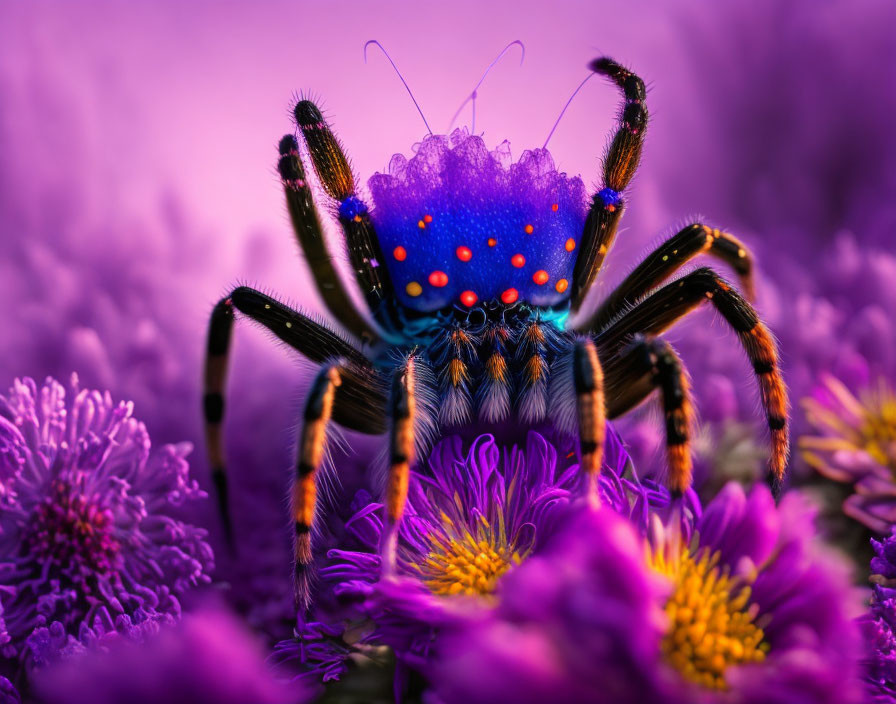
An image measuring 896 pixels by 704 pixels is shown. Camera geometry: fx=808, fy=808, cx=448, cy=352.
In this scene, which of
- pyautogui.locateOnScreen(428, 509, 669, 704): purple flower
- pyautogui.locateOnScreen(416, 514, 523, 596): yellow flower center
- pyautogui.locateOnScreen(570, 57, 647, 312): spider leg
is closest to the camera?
pyautogui.locateOnScreen(428, 509, 669, 704): purple flower

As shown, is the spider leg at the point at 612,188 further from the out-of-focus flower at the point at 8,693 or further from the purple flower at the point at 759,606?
the out-of-focus flower at the point at 8,693

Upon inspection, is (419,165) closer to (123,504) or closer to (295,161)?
(295,161)

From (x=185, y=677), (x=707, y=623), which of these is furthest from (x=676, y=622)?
(x=185, y=677)

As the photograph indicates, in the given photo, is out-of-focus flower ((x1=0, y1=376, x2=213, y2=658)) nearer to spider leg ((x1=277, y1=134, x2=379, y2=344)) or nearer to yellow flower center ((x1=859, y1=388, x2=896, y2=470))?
spider leg ((x1=277, y1=134, x2=379, y2=344))

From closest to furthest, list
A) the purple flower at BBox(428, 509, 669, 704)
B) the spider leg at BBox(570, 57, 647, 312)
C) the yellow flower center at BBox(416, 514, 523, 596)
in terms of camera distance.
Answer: the purple flower at BBox(428, 509, 669, 704), the yellow flower center at BBox(416, 514, 523, 596), the spider leg at BBox(570, 57, 647, 312)

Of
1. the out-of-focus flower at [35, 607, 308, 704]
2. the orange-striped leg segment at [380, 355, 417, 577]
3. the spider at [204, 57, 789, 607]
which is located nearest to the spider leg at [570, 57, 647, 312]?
the spider at [204, 57, 789, 607]

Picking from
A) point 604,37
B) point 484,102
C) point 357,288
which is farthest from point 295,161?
point 604,37
